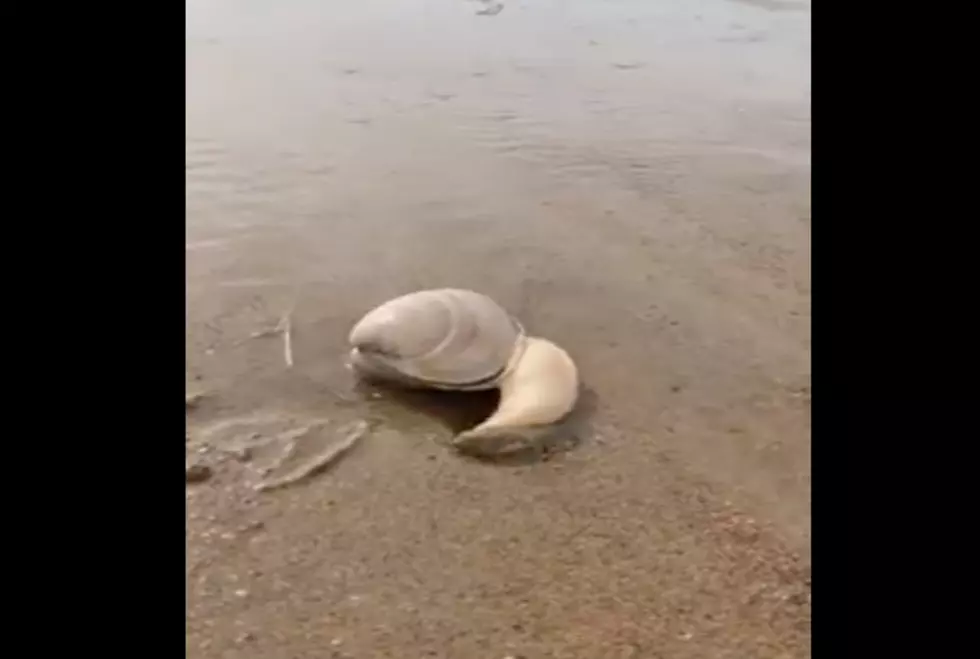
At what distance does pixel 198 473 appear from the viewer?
122 centimetres

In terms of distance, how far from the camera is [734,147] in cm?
218

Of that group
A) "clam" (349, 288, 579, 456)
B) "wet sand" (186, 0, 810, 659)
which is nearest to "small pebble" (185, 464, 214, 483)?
"wet sand" (186, 0, 810, 659)

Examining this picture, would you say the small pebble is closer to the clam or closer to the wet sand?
the wet sand

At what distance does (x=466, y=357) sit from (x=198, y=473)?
35 cm

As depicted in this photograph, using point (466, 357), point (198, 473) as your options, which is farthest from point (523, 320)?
point (198, 473)

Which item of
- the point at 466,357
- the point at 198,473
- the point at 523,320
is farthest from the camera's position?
the point at 523,320

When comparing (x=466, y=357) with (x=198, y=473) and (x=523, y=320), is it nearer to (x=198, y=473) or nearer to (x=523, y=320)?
(x=523, y=320)

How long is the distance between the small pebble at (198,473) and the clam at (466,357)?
0.87 feet

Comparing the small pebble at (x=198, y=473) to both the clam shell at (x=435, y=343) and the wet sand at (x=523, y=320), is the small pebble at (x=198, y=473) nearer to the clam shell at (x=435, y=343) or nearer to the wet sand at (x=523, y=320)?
the wet sand at (x=523, y=320)

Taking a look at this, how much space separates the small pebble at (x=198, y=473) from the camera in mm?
1206

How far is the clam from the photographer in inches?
52.7

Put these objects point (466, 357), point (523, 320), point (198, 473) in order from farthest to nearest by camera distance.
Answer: point (523, 320)
point (466, 357)
point (198, 473)
